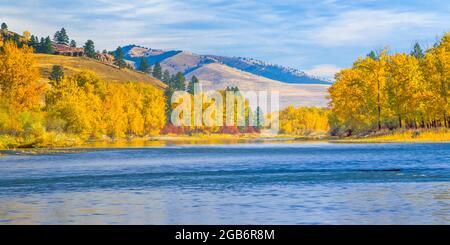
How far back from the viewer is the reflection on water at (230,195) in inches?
1030

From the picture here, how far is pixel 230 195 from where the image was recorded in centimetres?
3472


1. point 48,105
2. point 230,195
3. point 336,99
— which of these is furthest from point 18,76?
point 230,195

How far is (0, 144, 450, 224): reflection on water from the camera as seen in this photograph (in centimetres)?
2617

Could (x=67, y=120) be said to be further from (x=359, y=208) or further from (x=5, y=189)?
(x=359, y=208)

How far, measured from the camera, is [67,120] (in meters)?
118

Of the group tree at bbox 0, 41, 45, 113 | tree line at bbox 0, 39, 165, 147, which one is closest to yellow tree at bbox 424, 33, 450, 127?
tree line at bbox 0, 39, 165, 147

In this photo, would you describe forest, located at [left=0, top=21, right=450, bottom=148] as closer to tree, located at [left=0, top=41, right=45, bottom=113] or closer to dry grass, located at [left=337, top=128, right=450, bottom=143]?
tree, located at [left=0, top=41, right=45, bottom=113]

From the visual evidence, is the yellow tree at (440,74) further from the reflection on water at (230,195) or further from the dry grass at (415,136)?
the reflection on water at (230,195)

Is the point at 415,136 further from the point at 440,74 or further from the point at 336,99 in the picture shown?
the point at 336,99

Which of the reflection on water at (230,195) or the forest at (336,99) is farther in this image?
the forest at (336,99)

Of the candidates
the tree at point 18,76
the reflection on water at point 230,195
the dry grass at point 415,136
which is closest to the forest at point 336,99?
the tree at point 18,76

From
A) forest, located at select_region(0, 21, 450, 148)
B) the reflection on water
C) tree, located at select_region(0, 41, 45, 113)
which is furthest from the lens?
tree, located at select_region(0, 41, 45, 113)
